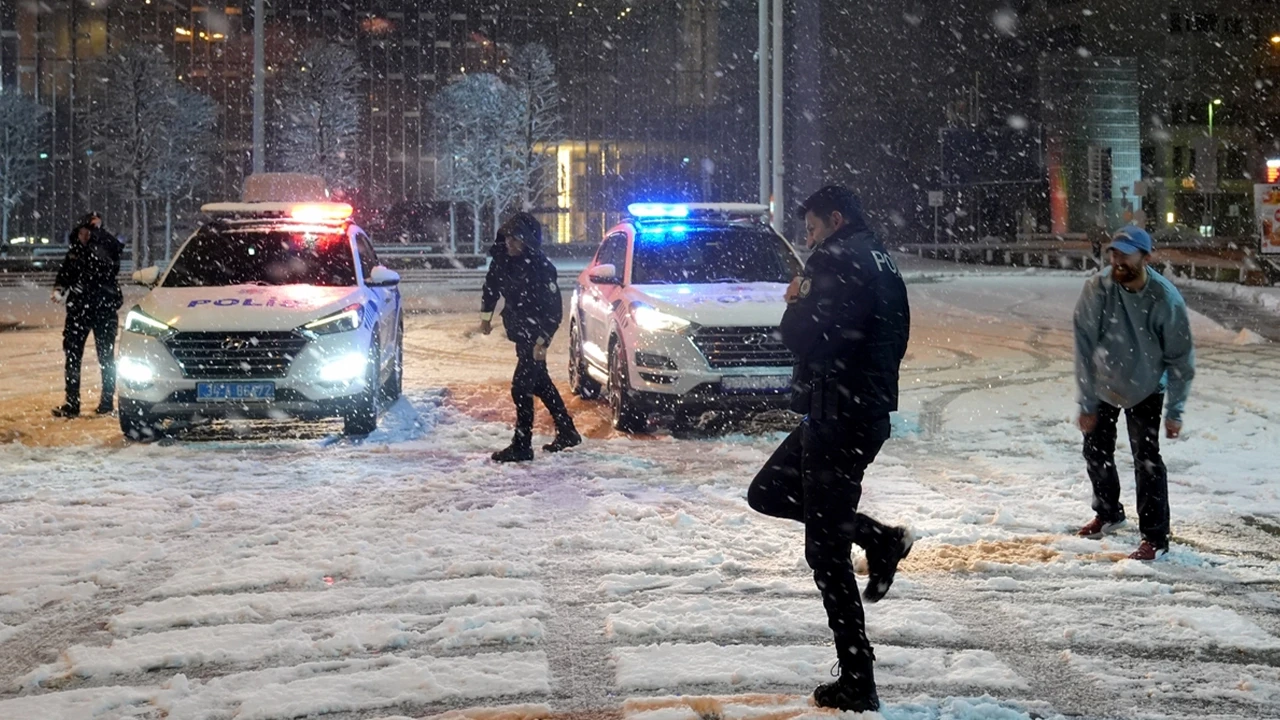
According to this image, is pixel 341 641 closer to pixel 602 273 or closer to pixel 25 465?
pixel 25 465

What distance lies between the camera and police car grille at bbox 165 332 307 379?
10.4 metres

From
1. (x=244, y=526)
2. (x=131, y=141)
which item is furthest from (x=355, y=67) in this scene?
(x=244, y=526)

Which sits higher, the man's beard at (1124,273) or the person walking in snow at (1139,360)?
the man's beard at (1124,273)

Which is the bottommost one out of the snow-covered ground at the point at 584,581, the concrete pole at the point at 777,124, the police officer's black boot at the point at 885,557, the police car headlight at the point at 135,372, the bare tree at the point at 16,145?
the snow-covered ground at the point at 584,581

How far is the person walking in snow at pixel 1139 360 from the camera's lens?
265 inches

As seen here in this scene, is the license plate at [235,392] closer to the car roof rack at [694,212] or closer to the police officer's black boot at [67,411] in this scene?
the police officer's black boot at [67,411]

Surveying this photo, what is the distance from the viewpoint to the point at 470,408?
12.7 metres

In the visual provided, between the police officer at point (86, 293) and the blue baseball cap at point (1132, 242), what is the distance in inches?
342

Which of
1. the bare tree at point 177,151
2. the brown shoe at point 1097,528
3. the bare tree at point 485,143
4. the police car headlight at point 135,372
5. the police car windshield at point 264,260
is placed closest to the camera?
the brown shoe at point 1097,528

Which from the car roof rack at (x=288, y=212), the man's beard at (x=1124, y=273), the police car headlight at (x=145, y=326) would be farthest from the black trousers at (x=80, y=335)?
the man's beard at (x=1124, y=273)

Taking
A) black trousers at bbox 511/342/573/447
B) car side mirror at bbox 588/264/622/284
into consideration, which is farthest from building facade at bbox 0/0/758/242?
black trousers at bbox 511/342/573/447

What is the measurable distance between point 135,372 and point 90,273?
6.46 feet

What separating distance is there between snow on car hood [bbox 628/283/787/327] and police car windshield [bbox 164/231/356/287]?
8.47ft

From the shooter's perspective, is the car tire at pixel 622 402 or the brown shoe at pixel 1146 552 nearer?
the brown shoe at pixel 1146 552
